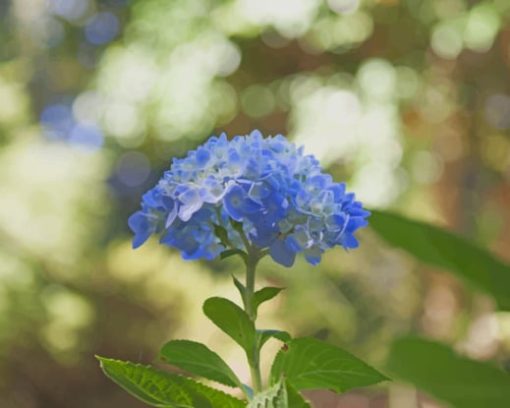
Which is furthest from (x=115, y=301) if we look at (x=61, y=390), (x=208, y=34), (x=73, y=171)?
(x=208, y=34)

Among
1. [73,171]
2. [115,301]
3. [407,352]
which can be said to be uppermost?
[73,171]

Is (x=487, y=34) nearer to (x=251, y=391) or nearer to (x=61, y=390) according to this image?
(x=61, y=390)

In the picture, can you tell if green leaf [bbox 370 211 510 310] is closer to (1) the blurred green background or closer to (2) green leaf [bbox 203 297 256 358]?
(2) green leaf [bbox 203 297 256 358]

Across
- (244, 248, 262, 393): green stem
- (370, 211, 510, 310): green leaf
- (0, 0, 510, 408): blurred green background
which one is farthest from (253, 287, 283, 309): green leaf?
(0, 0, 510, 408): blurred green background

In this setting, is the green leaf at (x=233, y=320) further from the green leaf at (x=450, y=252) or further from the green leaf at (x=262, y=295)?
the green leaf at (x=450, y=252)

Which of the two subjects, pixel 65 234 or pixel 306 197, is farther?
pixel 65 234

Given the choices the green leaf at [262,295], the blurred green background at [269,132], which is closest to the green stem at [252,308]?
the green leaf at [262,295]
